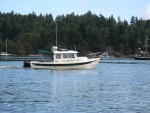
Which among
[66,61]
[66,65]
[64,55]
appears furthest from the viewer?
[66,61]

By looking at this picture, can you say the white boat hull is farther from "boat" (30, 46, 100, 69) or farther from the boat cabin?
the boat cabin

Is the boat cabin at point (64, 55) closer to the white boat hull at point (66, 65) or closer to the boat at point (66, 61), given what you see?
the boat at point (66, 61)

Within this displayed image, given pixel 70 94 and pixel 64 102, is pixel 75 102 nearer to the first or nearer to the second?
pixel 64 102

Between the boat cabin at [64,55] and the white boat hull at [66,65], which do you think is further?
the white boat hull at [66,65]

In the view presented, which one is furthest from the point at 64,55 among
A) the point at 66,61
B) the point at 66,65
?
the point at 66,65

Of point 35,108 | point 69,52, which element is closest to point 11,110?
point 35,108

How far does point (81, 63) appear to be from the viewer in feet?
291

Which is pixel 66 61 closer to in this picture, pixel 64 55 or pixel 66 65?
pixel 66 65

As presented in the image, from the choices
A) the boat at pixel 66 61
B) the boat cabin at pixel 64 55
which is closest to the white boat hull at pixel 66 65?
the boat at pixel 66 61

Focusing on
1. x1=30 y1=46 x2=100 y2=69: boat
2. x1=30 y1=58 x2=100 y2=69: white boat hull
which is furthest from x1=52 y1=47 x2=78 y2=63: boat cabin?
x1=30 y1=58 x2=100 y2=69: white boat hull

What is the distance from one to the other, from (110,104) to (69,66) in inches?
2168

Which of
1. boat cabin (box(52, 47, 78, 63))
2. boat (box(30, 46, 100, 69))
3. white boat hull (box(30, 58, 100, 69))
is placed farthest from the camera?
white boat hull (box(30, 58, 100, 69))

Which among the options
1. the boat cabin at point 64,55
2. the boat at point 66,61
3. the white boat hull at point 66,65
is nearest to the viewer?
the boat cabin at point 64,55

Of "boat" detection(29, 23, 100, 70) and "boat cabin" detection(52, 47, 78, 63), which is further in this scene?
"boat" detection(29, 23, 100, 70)
